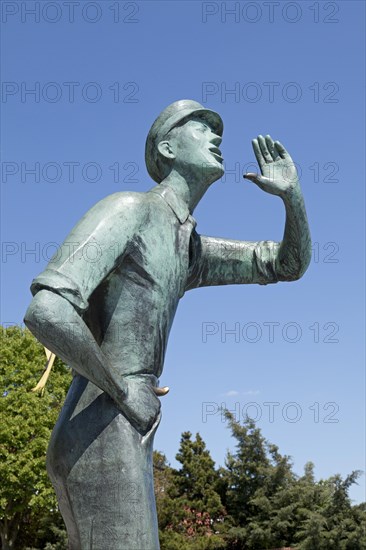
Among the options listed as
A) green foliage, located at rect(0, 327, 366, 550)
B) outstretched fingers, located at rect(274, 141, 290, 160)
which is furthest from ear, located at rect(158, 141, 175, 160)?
green foliage, located at rect(0, 327, 366, 550)

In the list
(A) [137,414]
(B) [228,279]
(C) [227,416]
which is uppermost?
(C) [227,416]

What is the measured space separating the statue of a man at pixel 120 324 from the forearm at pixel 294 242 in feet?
0.33

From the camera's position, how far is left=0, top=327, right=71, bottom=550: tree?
93.1 feet

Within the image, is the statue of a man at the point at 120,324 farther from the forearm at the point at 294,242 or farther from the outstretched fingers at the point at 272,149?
the outstretched fingers at the point at 272,149

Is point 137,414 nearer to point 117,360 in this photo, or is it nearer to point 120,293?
point 117,360

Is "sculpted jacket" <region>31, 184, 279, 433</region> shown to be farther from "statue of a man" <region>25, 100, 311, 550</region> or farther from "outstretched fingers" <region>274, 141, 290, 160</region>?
"outstretched fingers" <region>274, 141, 290, 160</region>

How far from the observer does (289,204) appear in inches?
171

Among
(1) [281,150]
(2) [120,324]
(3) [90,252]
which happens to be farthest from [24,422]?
(3) [90,252]

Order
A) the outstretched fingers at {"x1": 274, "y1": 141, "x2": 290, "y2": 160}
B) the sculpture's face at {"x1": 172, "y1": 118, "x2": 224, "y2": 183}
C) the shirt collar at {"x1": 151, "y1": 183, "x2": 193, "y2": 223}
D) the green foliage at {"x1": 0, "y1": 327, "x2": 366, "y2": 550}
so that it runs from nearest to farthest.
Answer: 1. the shirt collar at {"x1": 151, "y1": 183, "x2": 193, "y2": 223}
2. the sculpture's face at {"x1": 172, "y1": 118, "x2": 224, "y2": 183}
3. the outstretched fingers at {"x1": 274, "y1": 141, "x2": 290, "y2": 160}
4. the green foliage at {"x1": 0, "y1": 327, "x2": 366, "y2": 550}

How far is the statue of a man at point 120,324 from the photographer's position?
3.33 meters

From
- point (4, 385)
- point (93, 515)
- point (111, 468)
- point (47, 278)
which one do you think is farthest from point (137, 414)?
point (4, 385)

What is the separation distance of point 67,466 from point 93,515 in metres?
0.25

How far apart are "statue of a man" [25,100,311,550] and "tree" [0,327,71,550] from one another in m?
25.0

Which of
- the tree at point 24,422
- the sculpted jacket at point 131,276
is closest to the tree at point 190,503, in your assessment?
the tree at point 24,422
